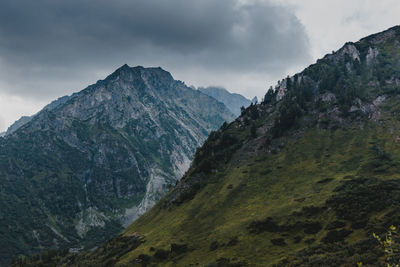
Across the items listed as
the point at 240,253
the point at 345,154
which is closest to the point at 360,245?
the point at 240,253

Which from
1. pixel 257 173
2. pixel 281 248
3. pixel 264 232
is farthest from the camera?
pixel 257 173

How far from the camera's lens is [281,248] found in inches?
3610

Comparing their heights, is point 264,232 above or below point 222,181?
below

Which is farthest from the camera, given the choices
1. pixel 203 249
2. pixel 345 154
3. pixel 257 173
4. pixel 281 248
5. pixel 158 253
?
pixel 257 173

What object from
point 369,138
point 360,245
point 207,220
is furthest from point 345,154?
point 360,245

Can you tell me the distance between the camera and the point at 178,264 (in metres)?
108

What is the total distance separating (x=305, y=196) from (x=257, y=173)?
60627 mm

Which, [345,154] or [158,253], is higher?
[345,154]

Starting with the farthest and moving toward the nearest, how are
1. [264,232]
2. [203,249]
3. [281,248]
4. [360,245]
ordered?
[203,249] < [264,232] < [281,248] < [360,245]

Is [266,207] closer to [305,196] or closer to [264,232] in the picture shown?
[305,196]

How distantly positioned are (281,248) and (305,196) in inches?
1678

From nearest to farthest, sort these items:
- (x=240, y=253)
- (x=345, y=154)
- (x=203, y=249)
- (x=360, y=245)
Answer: (x=360, y=245) → (x=240, y=253) → (x=203, y=249) → (x=345, y=154)

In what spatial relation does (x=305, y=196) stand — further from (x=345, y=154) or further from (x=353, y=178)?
(x=345, y=154)

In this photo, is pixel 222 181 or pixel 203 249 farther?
pixel 222 181
